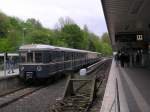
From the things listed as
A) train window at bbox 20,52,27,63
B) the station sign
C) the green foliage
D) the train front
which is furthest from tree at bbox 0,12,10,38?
the train front

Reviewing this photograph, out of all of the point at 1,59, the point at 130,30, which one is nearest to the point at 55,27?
the point at 1,59

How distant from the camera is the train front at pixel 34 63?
28516 mm

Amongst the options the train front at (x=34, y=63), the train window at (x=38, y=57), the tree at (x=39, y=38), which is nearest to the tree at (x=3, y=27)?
the tree at (x=39, y=38)

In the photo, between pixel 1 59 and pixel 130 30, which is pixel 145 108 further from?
pixel 1 59

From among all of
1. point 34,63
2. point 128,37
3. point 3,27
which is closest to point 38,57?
point 34,63

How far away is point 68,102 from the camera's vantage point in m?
18.2

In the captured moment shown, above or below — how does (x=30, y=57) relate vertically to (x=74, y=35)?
below

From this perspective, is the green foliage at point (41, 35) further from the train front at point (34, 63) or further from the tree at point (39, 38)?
the train front at point (34, 63)

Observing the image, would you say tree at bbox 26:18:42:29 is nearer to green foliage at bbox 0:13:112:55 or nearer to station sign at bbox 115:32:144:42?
green foliage at bbox 0:13:112:55

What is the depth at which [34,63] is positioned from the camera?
28625 mm

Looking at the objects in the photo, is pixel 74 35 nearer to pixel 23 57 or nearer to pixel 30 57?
pixel 23 57

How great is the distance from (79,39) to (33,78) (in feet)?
335

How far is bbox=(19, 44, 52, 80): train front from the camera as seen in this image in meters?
28.5

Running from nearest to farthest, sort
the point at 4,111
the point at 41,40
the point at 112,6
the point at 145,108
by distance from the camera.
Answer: the point at 145,108 < the point at 4,111 < the point at 112,6 < the point at 41,40
